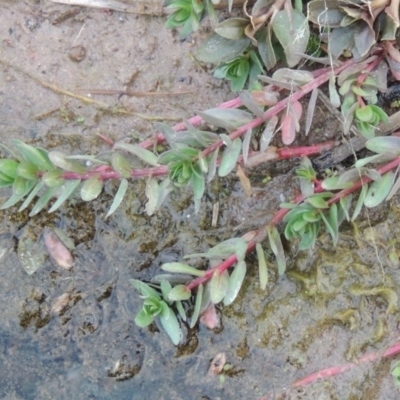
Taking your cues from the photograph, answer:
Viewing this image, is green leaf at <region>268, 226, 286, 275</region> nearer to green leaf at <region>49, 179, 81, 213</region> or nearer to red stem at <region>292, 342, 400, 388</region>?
red stem at <region>292, 342, 400, 388</region>

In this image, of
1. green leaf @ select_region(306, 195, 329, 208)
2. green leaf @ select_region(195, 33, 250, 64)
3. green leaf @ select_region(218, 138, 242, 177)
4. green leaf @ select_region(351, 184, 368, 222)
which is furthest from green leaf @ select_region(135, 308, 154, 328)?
green leaf @ select_region(195, 33, 250, 64)

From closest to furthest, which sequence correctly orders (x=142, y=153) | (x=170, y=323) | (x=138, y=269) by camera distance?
(x=142, y=153), (x=170, y=323), (x=138, y=269)

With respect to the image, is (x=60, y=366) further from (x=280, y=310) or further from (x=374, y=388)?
(x=374, y=388)

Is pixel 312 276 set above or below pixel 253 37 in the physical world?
below

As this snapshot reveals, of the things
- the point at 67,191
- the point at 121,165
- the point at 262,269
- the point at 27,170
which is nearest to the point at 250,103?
the point at 121,165

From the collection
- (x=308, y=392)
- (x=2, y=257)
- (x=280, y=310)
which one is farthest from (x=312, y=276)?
(x=2, y=257)

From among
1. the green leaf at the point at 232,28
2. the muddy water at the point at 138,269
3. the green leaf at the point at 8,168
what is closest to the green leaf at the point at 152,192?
the muddy water at the point at 138,269

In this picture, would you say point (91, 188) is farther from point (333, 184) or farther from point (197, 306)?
point (333, 184)
